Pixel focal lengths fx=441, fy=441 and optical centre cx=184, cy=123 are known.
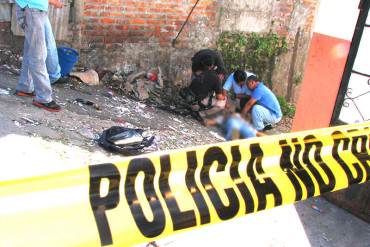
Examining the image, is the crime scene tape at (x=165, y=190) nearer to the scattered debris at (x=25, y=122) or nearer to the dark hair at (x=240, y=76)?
the scattered debris at (x=25, y=122)

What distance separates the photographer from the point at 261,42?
878cm

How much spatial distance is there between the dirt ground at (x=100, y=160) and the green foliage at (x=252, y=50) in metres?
3.16

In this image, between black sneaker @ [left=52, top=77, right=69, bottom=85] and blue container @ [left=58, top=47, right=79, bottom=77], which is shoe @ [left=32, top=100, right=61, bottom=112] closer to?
black sneaker @ [left=52, top=77, right=69, bottom=85]

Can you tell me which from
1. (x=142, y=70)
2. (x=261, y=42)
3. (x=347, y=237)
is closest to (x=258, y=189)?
(x=347, y=237)

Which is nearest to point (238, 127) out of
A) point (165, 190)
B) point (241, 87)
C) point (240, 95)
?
point (240, 95)

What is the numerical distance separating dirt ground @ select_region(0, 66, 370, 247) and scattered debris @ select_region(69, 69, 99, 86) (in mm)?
834

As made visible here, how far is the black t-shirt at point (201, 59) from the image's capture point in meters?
7.60

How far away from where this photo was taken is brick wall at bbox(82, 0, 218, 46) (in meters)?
6.82

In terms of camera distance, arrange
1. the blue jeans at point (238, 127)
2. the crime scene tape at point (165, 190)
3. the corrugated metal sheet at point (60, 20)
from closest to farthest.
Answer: the crime scene tape at point (165, 190) < the blue jeans at point (238, 127) < the corrugated metal sheet at point (60, 20)

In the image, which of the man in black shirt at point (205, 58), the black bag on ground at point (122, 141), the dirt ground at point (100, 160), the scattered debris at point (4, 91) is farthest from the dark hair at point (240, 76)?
the scattered debris at point (4, 91)

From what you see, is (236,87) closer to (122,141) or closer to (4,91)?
(122,141)

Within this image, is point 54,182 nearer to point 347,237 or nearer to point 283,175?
point 283,175

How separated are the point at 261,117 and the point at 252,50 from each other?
2.29 meters

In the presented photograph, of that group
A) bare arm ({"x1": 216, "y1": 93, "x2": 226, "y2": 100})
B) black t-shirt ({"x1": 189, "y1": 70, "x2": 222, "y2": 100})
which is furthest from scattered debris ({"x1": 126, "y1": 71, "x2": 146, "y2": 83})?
bare arm ({"x1": 216, "y1": 93, "x2": 226, "y2": 100})
